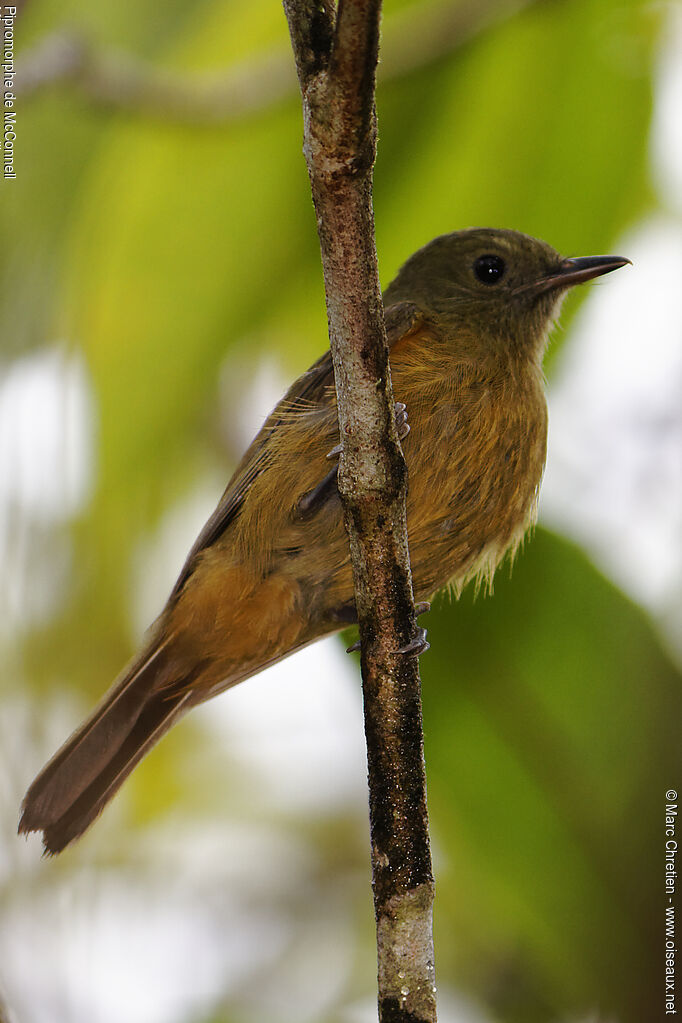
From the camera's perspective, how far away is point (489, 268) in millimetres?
4207

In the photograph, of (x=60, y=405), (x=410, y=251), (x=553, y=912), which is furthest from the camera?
(x=410, y=251)

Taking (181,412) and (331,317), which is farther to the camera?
(181,412)

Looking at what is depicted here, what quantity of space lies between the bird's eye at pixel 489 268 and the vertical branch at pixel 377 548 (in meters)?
1.84

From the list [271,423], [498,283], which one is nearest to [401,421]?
[271,423]

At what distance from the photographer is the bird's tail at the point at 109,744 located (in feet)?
11.6

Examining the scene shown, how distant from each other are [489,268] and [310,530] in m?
1.19

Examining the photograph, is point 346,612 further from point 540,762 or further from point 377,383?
point 377,383

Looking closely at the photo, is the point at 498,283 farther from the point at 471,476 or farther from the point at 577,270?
the point at 471,476

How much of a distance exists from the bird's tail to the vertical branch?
1273 millimetres

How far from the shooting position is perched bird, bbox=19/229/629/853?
3605 mm

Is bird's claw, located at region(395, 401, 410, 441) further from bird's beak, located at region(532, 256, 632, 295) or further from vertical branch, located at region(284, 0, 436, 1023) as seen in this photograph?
bird's beak, located at region(532, 256, 632, 295)

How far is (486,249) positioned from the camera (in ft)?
13.9

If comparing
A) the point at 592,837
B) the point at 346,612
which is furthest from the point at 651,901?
the point at 346,612

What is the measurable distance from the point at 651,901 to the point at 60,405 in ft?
6.72
